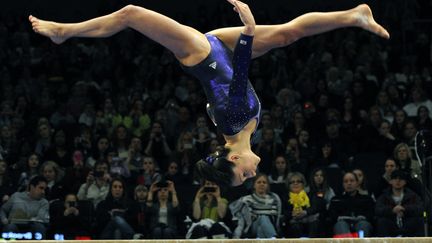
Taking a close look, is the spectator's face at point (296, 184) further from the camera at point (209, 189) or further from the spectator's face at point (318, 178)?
the camera at point (209, 189)

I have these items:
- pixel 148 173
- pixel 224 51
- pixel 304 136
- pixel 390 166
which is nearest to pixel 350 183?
pixel 390 166

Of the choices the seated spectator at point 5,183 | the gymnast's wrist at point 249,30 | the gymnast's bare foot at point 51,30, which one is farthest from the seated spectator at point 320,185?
the gymnast's bare foot at point 51,30

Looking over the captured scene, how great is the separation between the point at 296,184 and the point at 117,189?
6.52ft

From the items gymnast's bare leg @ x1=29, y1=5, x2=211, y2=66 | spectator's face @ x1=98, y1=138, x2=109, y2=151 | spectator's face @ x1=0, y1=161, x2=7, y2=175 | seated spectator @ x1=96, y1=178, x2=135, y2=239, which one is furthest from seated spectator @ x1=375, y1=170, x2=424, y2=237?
spectator's face @ x1=0, y1=161, x2=7, y2=175

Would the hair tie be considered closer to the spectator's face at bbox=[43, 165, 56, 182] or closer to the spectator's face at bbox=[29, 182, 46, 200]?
the spectator's face at bbox=[29, 182, 46, 200]

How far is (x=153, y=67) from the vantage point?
1350cm

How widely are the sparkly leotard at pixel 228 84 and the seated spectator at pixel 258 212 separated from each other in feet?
10.9

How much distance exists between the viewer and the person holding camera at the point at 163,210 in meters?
9.32

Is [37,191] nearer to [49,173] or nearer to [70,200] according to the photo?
[70,200]

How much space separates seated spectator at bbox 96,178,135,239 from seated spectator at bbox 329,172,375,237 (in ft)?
7.20

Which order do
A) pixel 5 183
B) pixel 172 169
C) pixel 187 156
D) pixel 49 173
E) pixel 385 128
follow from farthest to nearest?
pixel 385 128, pixel 187 156, pixel 172 169, pixel 49 173, pixel 5 183

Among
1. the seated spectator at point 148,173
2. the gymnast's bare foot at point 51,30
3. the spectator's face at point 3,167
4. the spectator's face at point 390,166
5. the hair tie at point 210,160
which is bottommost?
the hair tie at point 210,160

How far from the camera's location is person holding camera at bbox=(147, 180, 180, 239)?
9320 millimetres

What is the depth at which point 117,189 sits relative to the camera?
9.68m
